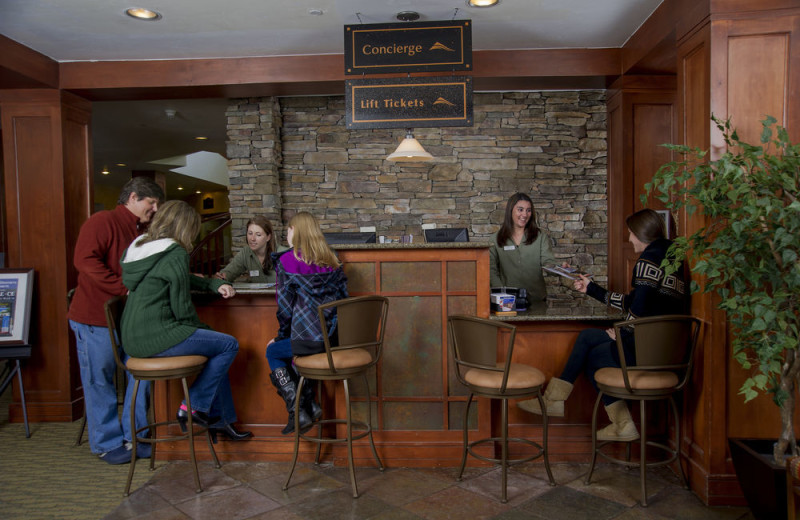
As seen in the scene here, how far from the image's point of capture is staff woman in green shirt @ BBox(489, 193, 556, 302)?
441 cm

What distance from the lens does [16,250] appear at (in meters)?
4.45

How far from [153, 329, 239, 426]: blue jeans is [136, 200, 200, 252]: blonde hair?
0.50m

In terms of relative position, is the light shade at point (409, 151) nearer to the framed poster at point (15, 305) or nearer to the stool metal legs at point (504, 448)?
the stool metal legs at point (504, 448)

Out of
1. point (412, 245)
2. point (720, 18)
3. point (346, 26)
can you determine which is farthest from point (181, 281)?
point (720, 18)

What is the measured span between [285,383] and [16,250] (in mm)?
2677

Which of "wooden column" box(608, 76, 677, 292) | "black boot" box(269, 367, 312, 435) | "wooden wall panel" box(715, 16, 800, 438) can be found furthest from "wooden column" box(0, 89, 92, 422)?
"wooden wall panel" box(715, 16, 800, 438)

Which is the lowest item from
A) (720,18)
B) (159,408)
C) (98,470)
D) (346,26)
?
(98,470)

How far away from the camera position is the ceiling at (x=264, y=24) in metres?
3.51

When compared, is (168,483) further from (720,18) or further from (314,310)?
(720,18)

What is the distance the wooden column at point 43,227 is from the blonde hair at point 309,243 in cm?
239

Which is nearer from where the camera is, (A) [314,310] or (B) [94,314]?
(A) [314,310]

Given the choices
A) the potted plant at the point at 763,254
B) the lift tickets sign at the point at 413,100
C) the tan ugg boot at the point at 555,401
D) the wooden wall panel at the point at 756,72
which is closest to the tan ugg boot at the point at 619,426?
the tan ugg boot at the point at 555,401

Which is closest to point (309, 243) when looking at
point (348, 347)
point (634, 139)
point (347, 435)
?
point (348, 347)

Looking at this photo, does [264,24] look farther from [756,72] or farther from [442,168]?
[756,72]
